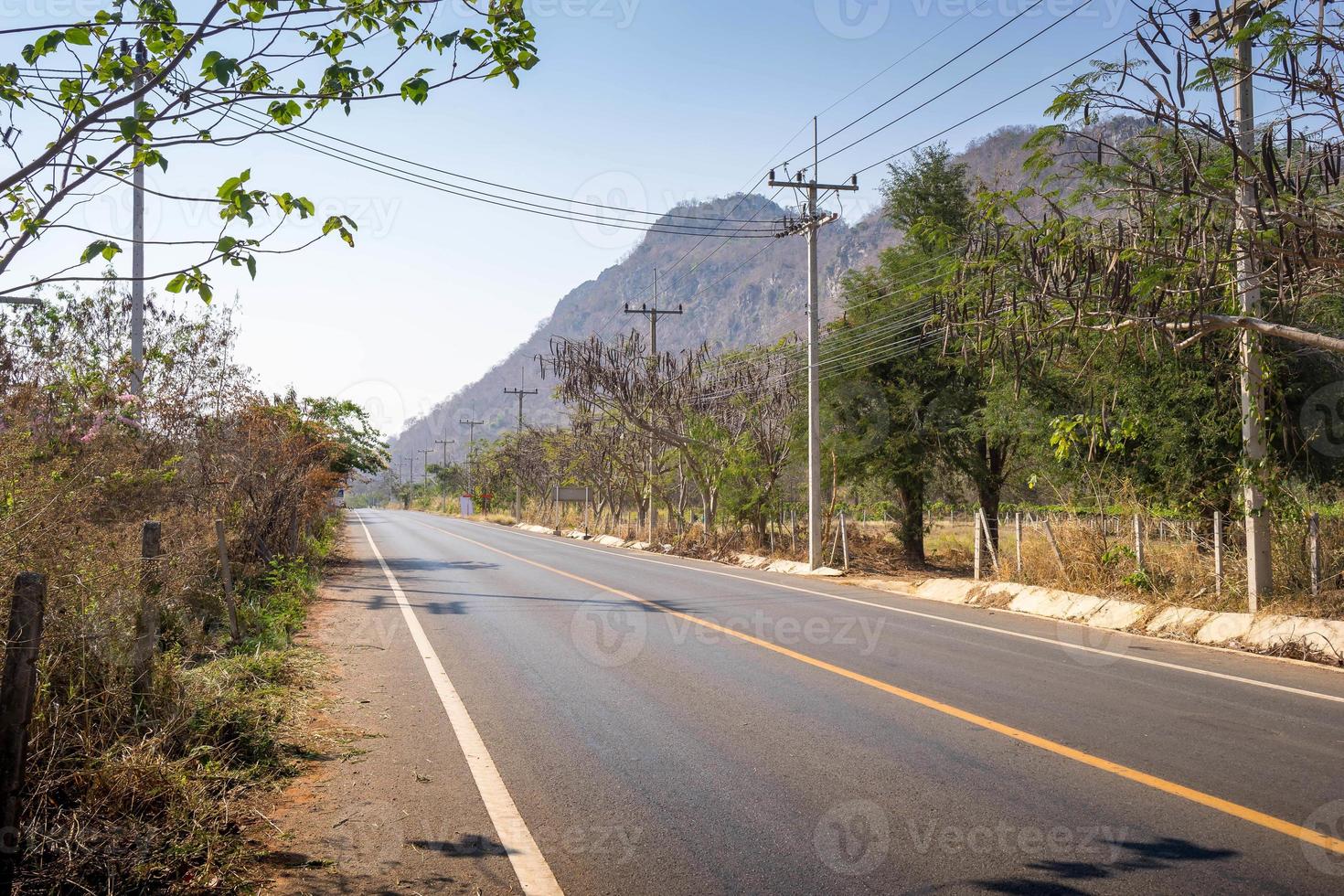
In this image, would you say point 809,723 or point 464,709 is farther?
point 464,709

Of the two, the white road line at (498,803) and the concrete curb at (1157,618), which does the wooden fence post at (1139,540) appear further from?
the white road line at (498,803)

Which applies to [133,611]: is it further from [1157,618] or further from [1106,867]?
[1157,618]

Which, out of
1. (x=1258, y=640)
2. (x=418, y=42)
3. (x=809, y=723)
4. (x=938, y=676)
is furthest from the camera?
(x=1258, y=640)

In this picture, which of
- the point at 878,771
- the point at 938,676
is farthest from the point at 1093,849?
the point at 938,676

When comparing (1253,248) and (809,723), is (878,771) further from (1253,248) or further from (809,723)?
(1253,248)

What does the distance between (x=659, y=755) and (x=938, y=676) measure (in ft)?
11.8

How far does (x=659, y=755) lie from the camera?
616 centimetres

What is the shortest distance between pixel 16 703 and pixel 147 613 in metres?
2.81

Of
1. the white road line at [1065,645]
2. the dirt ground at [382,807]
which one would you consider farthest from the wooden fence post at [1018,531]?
the dirt ground at [382,807]

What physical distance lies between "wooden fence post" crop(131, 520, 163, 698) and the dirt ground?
3.90ft

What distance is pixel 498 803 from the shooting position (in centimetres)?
529

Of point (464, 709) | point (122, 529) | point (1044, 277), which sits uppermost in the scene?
point (1044, 277)

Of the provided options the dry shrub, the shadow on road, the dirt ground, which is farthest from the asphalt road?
the dry shrub

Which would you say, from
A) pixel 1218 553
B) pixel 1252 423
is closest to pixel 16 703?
pixel 1252 423
